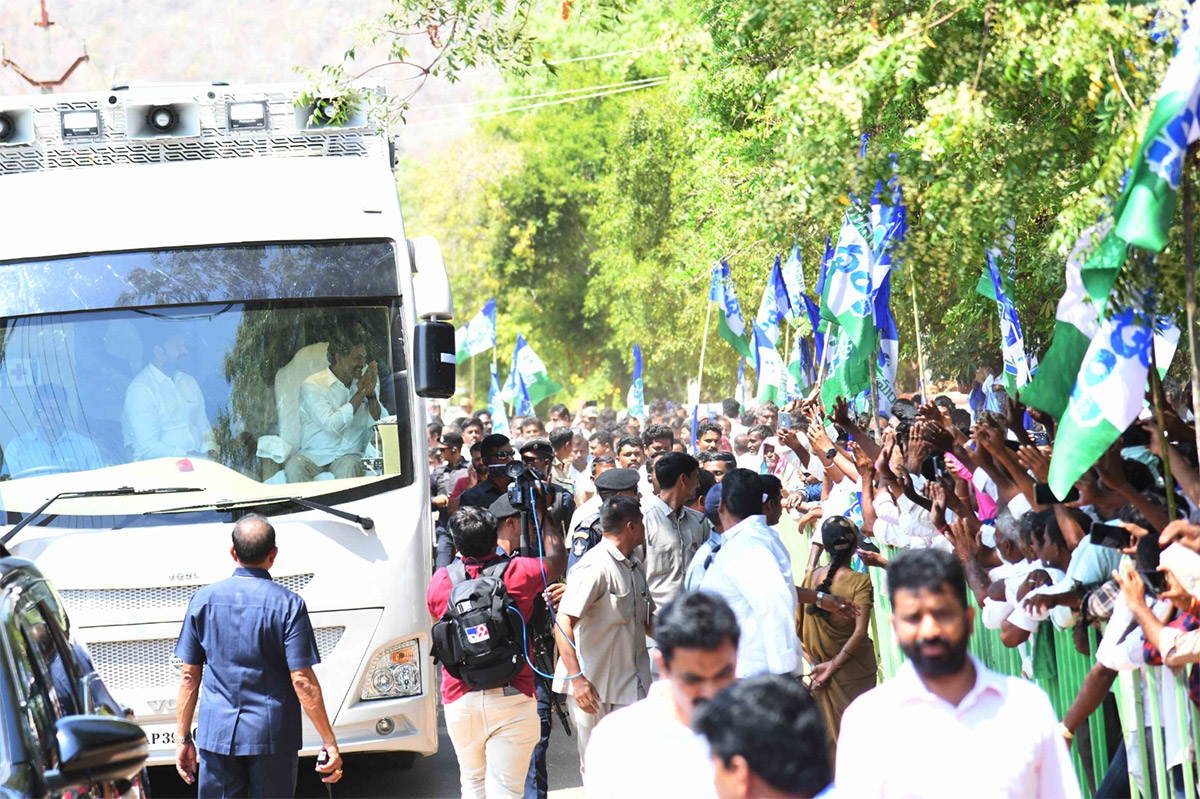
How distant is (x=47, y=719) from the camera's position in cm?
466

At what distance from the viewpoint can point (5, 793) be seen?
414 cm

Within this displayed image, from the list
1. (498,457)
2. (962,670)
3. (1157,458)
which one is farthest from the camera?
(498,457)

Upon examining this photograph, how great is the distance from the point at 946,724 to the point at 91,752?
2.36 m

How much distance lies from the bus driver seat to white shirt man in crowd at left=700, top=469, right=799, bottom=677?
2486mm

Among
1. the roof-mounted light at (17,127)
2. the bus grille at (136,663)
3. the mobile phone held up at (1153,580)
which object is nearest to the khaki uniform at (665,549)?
the bus grille at (136,663)

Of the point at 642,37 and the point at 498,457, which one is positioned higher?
the point at 642,37

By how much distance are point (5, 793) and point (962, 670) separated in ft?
8.34

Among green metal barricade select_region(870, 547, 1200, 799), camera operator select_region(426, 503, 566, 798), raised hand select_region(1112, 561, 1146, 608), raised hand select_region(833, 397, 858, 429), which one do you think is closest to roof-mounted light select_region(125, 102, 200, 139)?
camera operator select_region(426, 503, 566, 798)

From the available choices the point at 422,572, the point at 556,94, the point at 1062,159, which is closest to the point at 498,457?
the point at 422,572

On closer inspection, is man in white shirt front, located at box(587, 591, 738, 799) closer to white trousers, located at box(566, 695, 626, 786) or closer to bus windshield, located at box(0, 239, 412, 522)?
white trousers, located at box(566, 695, 626, 786)

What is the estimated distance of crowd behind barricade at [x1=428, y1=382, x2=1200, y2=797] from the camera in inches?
152

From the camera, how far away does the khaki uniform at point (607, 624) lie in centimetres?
730

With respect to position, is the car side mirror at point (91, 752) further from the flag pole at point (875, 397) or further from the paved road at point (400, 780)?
the flag pole at point (875, 397)

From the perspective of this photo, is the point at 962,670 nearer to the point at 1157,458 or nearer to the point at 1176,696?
the point at 1176,696
